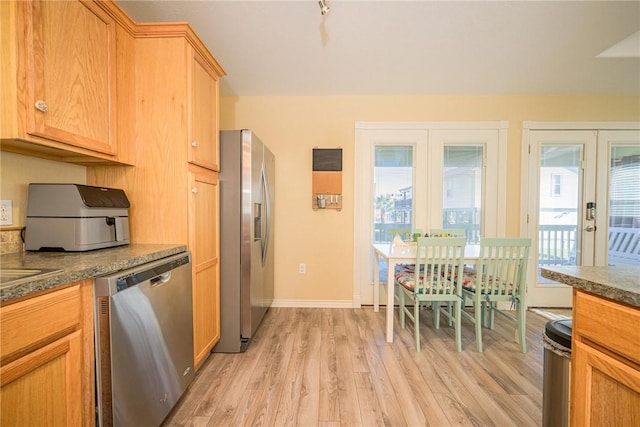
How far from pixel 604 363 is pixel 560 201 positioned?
3.01 meters

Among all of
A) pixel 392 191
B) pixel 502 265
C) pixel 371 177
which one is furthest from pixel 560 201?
pixel 371 177

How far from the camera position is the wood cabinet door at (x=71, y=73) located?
3.35ft

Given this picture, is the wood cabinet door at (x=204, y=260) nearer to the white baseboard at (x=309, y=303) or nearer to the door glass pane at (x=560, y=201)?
the white baseboard at (x=309, y=303)

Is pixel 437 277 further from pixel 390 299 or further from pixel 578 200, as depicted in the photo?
pixel 578 200

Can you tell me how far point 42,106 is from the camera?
3.40ft

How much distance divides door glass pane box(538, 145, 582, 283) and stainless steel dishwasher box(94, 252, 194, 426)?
377cm

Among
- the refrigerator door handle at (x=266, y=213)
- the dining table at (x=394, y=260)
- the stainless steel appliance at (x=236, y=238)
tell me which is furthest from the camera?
the refrigerator door handle at (x=266, y=213)

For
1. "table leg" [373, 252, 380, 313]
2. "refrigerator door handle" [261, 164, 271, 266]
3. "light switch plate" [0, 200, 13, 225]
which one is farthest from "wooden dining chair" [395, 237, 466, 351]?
"light switch plate" [0, 200, 13, 225]

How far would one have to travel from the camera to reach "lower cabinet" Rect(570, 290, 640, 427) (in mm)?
716

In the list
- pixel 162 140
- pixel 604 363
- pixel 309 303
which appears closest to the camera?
pixel 604 363

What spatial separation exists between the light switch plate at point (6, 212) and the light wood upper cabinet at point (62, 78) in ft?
0.89

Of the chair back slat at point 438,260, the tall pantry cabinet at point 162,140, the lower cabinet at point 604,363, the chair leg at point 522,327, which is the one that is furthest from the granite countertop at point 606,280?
the tall pantry cabinet at point 162,140

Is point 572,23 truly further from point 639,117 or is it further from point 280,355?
point 280,355

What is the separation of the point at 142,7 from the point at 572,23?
312cm
